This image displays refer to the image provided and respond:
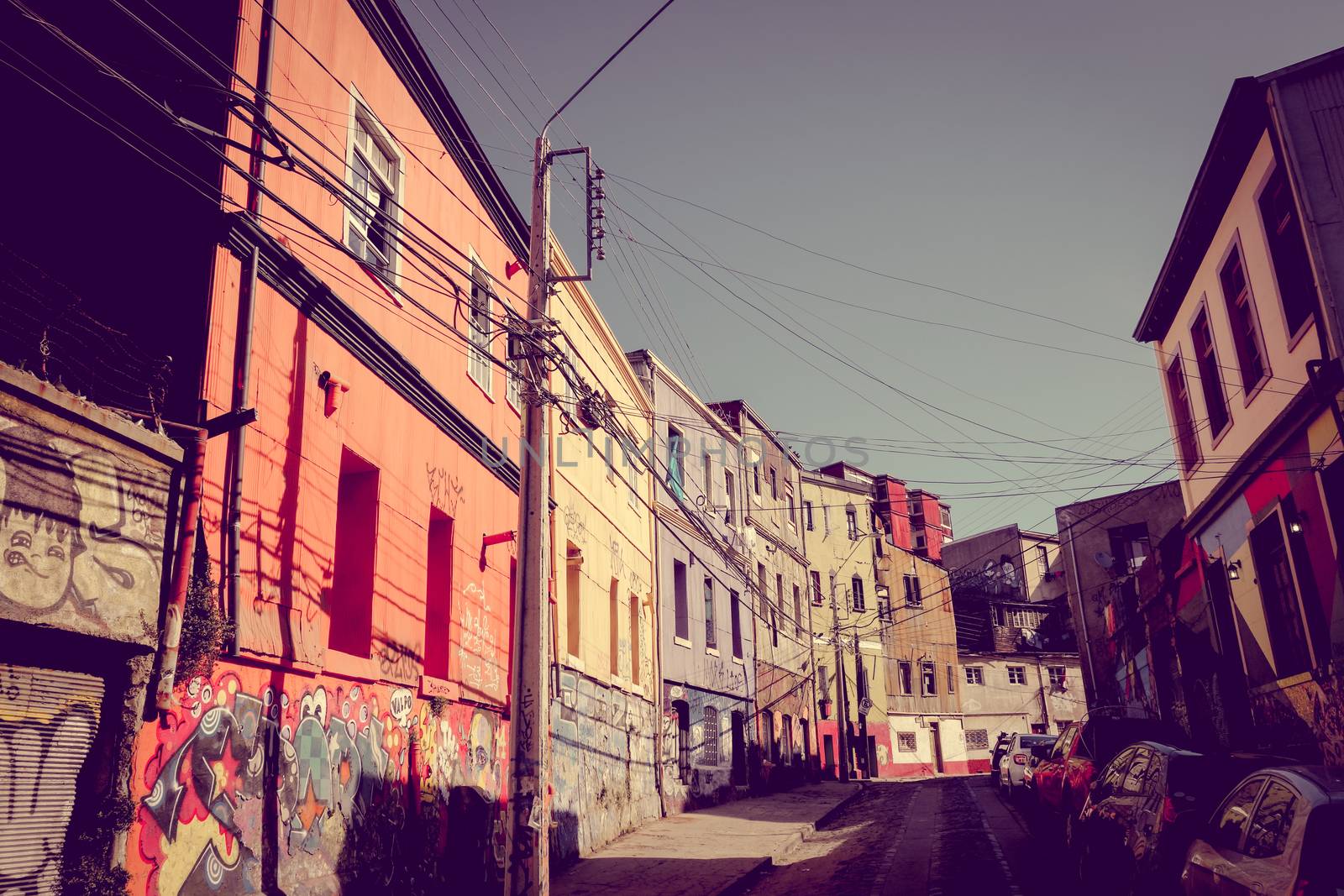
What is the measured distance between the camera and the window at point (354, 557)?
10055 mm

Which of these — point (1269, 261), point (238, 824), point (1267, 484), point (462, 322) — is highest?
point (1269, 261)

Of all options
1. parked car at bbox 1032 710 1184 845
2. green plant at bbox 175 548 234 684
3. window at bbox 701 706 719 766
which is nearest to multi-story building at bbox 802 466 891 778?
window at bbox 701 706 719 766

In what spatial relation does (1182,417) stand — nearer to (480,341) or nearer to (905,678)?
(480,341)

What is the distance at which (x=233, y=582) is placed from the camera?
766 cm

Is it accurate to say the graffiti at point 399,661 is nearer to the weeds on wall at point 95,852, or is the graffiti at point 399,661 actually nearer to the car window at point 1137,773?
the weeds on wall at point 95,852

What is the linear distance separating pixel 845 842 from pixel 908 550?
117ft

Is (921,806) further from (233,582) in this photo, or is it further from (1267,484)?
(233,582)

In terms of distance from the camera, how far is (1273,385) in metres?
15.2

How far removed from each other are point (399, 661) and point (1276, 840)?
320 inches

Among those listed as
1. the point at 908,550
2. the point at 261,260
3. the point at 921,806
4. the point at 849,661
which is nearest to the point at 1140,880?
the point at 261,260

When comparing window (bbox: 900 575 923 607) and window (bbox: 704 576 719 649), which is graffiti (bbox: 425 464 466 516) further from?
window (bbox: 900 575 923 607)

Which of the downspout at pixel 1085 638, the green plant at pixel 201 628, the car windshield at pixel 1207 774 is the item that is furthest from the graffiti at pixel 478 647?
the downspout at pixel 1085 638

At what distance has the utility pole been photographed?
39.1 metres

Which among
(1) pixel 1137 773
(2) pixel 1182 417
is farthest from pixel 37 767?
(2) pixel 1182 417
